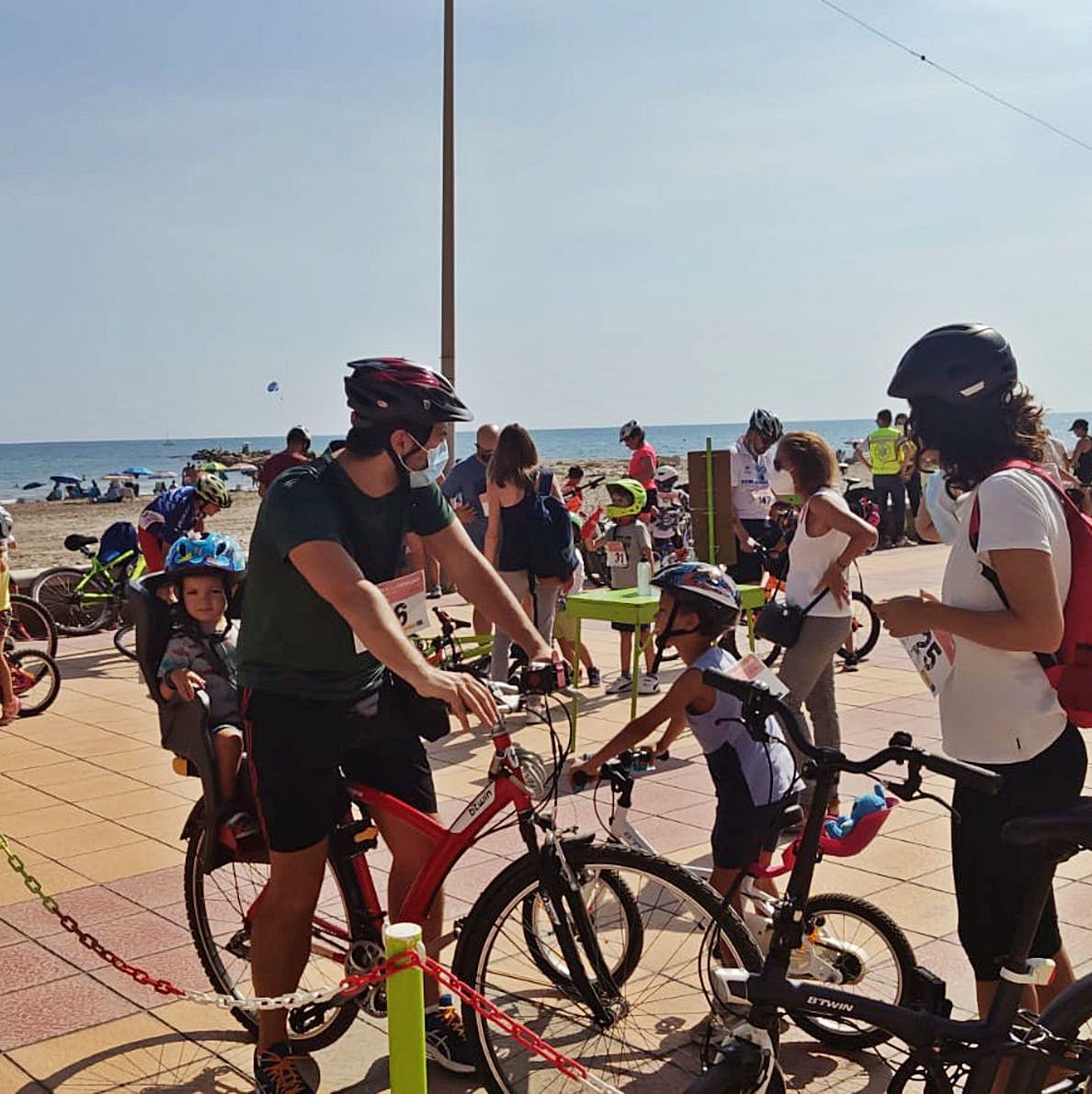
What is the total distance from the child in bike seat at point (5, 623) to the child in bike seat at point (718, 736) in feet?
18.3

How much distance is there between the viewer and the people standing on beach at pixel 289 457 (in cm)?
1098

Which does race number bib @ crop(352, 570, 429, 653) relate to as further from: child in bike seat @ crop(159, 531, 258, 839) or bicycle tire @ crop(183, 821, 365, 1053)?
bicycle tire @ crop(183, 821, 365, 1053)

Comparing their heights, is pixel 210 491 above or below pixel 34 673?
above

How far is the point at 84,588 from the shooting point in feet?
42.7

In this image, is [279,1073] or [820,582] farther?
[820,582]

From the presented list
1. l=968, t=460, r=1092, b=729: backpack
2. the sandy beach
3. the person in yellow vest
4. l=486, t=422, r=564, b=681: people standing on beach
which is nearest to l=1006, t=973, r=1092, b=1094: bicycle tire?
l=968, t=460, r=1092, b=729: backpack

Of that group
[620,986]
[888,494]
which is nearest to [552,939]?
[620,986]

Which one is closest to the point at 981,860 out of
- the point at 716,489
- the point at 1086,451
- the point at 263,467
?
the point at 716,489

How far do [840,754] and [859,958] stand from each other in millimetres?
1586

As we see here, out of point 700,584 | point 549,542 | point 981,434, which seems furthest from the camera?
point 549,542

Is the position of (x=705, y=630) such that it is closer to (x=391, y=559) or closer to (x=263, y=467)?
(x=391, y=559)

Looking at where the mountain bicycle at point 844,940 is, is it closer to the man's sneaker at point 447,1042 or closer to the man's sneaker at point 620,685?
the man's sneaker at point 447,1042

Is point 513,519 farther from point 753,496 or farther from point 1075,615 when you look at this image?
point 1075,615

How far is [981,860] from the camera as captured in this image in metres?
3.15
